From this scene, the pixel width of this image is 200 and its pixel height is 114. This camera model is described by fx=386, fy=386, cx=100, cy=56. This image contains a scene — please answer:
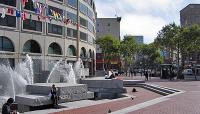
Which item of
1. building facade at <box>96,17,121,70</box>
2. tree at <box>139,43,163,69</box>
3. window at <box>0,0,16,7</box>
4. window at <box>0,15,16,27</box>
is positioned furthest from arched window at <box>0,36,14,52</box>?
building facade at <box>96,17,121,70</box>

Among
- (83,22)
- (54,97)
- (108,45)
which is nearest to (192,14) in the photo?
(108,45)

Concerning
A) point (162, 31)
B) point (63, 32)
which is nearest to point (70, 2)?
point (63, 32)

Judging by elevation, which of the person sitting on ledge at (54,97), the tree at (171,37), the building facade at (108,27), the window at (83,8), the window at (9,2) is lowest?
the person sitting on ledge at (54,97)

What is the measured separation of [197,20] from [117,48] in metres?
46.6

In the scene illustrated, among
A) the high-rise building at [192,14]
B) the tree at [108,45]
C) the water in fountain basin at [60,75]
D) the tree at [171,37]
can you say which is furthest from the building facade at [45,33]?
the high-rise building at [192,14]

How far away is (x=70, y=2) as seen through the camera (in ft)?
221

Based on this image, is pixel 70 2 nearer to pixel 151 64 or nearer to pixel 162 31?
pixel 162 31

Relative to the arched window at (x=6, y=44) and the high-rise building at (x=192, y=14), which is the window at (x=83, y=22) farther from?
the high-rise building at (x=192, y=14)

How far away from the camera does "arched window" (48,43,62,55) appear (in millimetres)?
61875

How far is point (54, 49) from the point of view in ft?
207

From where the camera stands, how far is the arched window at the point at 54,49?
61.9 m

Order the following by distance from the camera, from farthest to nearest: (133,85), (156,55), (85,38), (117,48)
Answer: (156,55)
(117,48)
(85,38)
(133,85)

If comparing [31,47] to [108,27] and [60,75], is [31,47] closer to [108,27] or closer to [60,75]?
[60,75]

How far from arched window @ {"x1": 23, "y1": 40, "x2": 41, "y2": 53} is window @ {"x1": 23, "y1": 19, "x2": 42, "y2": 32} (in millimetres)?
1984
